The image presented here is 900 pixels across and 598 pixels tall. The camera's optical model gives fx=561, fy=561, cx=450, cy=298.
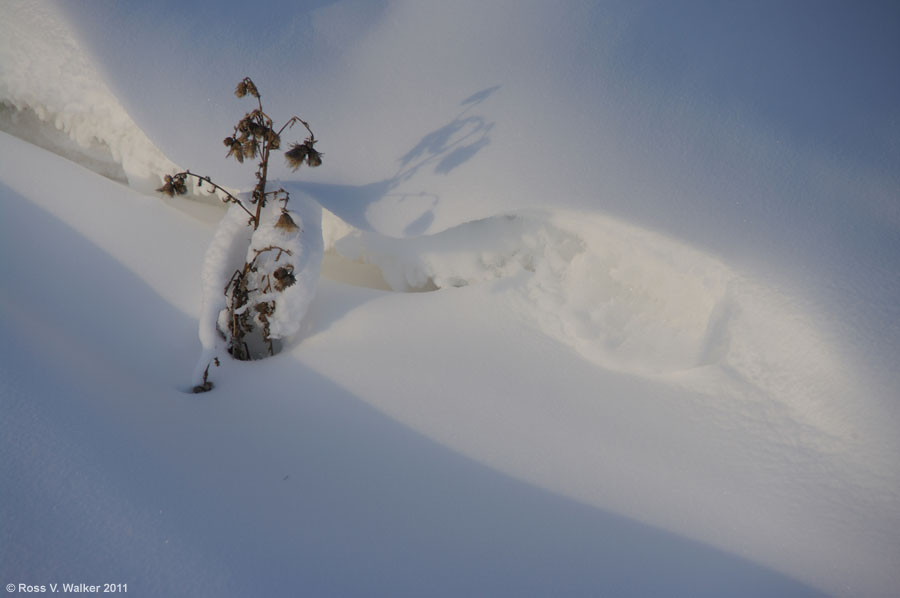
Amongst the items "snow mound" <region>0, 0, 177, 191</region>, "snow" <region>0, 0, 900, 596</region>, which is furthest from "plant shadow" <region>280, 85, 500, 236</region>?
"snow mound" <region>0, 0, 177, 191</region>

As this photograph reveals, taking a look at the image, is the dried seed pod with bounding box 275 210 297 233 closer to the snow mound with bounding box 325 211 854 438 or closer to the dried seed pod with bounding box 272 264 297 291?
the dried seed pod with bounding box 272 264 297 291

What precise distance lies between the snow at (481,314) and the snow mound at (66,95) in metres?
0.02

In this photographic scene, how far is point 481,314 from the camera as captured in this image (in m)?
1.64

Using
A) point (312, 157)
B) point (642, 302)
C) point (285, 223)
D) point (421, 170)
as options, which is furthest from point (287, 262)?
point (642, 302)

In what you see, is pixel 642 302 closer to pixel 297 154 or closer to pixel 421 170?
pixel 421 170

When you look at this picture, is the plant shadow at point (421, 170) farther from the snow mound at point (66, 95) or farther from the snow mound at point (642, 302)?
the snow mound at point (66, 95)

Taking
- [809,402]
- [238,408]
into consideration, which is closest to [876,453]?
[809,402]

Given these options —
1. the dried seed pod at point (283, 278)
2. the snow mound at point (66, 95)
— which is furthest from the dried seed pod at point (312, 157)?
the snow mound at point (66, 95)

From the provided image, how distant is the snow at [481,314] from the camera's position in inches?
46.8

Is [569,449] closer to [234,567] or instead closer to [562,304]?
[562,304]

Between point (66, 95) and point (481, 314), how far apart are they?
5.57 feet

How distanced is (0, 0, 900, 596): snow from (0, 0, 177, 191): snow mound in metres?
0.02

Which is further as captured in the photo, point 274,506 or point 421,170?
point 421,170

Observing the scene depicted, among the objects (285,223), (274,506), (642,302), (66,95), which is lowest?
(274,506)
